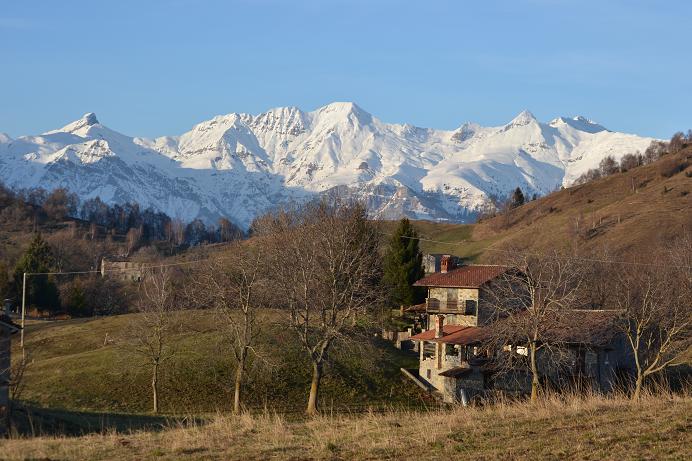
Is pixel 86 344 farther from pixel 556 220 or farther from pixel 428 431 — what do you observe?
pixel 556 220

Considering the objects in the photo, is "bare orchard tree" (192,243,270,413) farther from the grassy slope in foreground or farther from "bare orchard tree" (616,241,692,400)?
the grassy slope in foreground

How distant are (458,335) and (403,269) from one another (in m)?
25.2

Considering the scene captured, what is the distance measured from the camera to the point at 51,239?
547 feet

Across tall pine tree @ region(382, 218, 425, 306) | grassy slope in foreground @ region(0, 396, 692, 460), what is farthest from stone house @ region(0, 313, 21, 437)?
tall pine tree @ region(382, 218, 425, 306)

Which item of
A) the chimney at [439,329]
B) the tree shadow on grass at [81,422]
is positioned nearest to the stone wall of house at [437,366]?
the chimney at [439,329]

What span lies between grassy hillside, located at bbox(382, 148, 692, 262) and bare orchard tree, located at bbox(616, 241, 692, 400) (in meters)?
32.2

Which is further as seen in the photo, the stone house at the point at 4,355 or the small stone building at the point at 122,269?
the small stone building at the point at 122,269

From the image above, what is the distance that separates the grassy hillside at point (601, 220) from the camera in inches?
5113

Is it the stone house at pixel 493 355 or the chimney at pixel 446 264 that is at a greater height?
the chimney at pixel 446 264

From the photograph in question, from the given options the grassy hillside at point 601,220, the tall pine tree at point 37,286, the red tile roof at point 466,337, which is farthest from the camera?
the grassy hillside at point 601,220

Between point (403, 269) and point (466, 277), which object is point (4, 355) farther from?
point (403, 269)

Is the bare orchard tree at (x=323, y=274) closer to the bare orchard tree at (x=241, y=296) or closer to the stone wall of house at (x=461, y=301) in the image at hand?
the bare orchard tree at (x=241, y=296)

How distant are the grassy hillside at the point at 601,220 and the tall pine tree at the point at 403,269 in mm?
35299

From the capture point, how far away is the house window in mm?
71188
